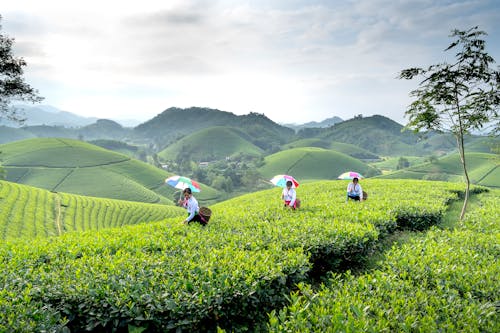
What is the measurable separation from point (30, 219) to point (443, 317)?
39.4 meters

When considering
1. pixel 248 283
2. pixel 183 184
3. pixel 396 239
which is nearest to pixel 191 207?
pixel 183 184

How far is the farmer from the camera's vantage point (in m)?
11.3

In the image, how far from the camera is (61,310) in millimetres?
6023

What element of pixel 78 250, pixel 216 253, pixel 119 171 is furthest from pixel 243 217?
pixel 119 171

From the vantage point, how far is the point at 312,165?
5930 inches

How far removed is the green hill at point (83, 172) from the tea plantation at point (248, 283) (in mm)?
78942

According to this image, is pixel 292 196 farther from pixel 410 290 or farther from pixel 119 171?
pixel 119 171

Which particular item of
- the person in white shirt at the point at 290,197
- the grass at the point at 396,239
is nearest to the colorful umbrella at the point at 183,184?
the person in white shirt at the point at 290,197

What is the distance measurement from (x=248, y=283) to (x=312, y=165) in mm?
147452

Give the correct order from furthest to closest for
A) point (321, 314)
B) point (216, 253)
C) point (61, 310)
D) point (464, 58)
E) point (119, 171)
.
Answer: point (119, 171), point (464, 58), point (216, 253), point (61, 310), point (321, 314)

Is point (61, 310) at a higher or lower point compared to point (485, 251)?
lower

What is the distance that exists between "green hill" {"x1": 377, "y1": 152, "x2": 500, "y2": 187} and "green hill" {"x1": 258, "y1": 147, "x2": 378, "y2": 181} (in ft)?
66.5

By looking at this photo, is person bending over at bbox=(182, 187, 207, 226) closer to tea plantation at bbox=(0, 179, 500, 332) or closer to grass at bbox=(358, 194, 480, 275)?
tea plantation at bbox=(0, 179, 500, 332)

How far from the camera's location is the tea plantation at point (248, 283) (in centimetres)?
542
